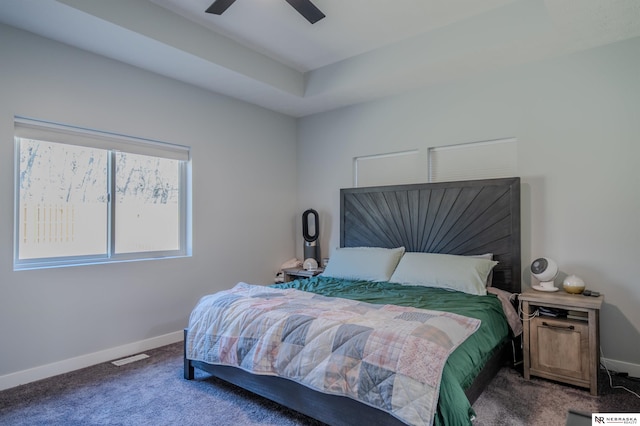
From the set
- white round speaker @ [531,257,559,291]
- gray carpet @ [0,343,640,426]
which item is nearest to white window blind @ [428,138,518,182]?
white round speaker @ [531,257,559,291]

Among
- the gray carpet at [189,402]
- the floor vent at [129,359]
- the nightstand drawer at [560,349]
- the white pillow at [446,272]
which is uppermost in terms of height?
the white pillow at [446,272]

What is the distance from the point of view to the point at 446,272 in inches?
122

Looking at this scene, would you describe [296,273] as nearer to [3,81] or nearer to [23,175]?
[23,175]

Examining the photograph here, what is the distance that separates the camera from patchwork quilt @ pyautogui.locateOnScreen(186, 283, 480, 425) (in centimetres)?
168

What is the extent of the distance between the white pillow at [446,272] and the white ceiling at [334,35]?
177cm

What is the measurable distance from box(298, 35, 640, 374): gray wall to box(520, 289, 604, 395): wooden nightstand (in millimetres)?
409

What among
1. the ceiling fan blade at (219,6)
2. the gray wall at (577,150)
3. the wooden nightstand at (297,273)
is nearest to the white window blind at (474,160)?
the gray wall at (577,150)

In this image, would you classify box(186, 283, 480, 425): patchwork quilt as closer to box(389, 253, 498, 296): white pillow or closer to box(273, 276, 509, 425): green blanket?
box(273, 276, 509, 425): green blanket

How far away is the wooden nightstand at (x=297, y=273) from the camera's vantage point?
4.27 metres

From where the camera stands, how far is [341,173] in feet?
15.0

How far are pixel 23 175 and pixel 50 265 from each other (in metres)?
0.74

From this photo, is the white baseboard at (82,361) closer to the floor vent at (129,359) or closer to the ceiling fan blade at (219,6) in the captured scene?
the floor vent at (129,359)

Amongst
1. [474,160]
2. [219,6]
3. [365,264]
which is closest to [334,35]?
[219,6]

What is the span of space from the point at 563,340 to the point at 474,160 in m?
1.80
